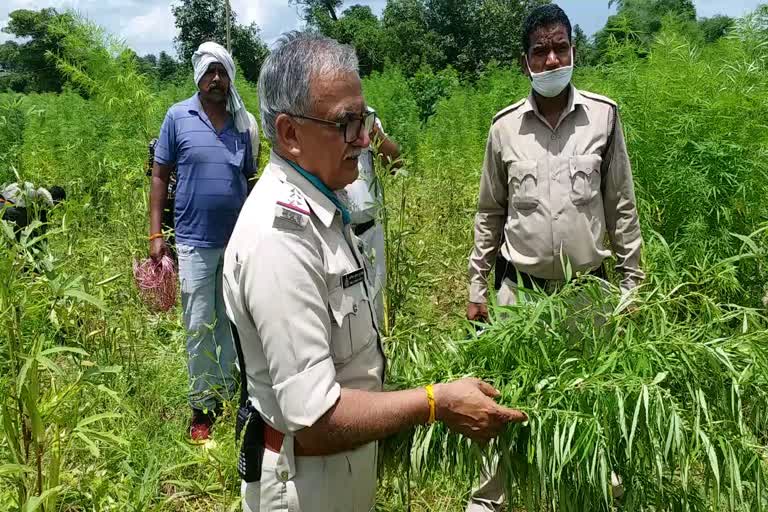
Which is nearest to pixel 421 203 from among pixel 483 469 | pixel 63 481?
pixel 63 481

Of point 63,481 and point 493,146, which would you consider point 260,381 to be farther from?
point 493,146

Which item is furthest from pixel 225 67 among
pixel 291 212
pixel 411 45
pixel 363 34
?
pixel 363 34

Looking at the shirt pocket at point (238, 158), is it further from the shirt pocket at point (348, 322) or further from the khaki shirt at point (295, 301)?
the shirt pocket at point (348, 322)

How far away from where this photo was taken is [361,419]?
1.23 metres

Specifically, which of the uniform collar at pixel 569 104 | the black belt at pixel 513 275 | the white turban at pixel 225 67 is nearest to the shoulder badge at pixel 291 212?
the black belt at pixel 513 275

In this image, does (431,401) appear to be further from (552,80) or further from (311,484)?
(552,80)

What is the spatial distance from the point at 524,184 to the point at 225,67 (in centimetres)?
171

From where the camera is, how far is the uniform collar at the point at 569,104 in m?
2.39

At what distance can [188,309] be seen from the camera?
3146mm

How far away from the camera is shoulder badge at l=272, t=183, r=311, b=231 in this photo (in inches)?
47.2

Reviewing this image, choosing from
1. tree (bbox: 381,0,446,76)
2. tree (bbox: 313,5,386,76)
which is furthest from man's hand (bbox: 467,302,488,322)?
tree (bbox: 381,0,446,76)

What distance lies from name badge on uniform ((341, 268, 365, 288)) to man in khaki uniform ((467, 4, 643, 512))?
1075mm

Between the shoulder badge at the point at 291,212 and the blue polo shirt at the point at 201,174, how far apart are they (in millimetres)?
2022

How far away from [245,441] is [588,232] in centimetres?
148
